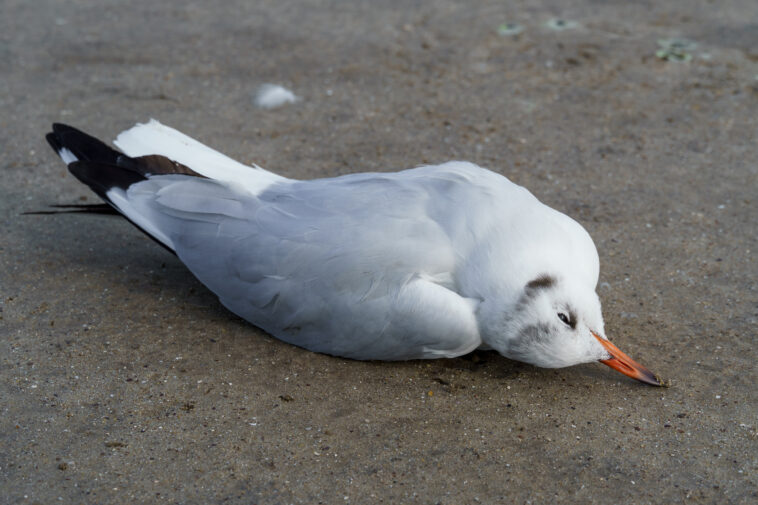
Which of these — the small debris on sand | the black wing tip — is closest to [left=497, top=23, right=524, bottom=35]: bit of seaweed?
the small debris on sand

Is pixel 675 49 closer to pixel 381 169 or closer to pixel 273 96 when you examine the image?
pixel 381 169

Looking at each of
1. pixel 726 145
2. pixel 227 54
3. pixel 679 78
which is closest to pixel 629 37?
pixel 679 78

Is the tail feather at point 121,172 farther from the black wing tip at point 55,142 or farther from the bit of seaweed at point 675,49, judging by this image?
the bit of seaweed at point 675,49

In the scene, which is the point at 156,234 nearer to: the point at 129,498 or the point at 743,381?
the point at 129,498

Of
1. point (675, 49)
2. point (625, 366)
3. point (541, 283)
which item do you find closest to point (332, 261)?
point (541, 283)

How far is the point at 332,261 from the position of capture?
3.01 meters

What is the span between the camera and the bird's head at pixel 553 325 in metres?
2.86

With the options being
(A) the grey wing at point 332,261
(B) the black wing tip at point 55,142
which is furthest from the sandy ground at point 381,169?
(B) the black wing tip at point 55,142

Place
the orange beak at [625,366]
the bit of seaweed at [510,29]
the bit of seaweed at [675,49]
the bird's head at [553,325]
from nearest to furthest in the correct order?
1. the bird's head at [553,325]
2. the orange beak at [625,366]
3. the bit of seaweed at [675,49]
4. the bit of seaweed at [510,29]

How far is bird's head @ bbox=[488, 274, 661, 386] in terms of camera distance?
9.37ft

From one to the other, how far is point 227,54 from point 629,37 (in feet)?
8.87

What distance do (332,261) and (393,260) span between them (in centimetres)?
22

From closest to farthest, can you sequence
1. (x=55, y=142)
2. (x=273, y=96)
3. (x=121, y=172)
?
(x=121, y=172), (x=55, y=142), (x=273, y=96)

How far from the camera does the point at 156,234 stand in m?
3.38
